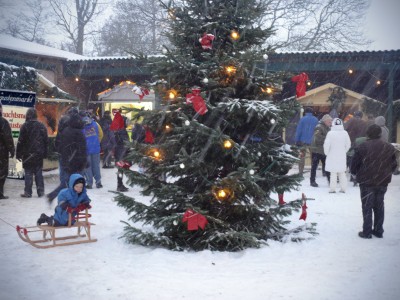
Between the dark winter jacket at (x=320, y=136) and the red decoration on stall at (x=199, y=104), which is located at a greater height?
the red decoration on stall at (x=199, y=104)

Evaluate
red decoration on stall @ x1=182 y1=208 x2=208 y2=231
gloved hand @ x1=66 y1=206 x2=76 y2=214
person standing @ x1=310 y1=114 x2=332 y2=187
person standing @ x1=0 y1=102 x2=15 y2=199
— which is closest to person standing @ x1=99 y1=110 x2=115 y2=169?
person standing @ x1=0 y1=102 x2=15 y2=199

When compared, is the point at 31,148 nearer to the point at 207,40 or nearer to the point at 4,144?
the point at 4,144

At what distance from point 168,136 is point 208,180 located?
0.89m

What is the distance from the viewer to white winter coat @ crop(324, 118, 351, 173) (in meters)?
11.0

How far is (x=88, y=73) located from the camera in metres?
18.8

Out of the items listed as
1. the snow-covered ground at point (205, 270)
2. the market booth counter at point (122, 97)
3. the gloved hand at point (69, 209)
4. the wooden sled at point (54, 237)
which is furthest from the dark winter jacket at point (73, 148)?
the market booth counter at point (122, 97)

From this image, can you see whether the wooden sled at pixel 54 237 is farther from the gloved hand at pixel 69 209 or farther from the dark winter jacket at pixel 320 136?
the dark winter jacket at pixel 320 136

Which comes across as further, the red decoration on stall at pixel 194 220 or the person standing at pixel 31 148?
the person standing at pixel 31 148

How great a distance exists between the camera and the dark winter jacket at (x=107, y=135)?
50.4 feet

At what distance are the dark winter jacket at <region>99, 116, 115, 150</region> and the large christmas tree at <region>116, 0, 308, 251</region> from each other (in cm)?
903

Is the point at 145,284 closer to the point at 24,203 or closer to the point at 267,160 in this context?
the point at 267,160

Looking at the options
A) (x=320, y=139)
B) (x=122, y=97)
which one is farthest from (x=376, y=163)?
(x=122, y=97)

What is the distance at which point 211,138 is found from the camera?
5.84 metres

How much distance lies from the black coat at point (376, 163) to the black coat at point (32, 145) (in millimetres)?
6904
